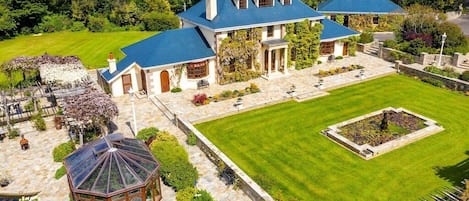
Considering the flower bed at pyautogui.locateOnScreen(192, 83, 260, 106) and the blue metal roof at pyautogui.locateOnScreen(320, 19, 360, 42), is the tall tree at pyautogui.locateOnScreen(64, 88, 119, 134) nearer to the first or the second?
the flower bed at pyautogui.locateOnScreen(192, 83, 260, 106)

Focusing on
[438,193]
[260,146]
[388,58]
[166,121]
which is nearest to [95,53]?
[166,121]

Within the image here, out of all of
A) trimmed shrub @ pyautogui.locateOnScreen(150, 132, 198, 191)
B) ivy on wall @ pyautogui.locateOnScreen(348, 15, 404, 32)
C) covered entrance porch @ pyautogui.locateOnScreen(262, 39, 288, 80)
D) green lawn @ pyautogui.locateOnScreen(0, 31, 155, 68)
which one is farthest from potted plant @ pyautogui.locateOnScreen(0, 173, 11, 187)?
ivy on wall @ pyautogui.locateOnScreen(348, 15, 404, 32)

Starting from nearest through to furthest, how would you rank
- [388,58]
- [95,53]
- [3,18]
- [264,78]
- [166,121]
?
[166,121]
[264,78]
[388,58]
[95,53]
[3,18]

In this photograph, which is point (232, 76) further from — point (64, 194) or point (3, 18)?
point (3, 18)

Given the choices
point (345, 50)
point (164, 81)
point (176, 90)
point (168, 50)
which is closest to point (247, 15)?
point (168, 50)

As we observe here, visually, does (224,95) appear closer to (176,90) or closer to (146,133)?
(176,90)

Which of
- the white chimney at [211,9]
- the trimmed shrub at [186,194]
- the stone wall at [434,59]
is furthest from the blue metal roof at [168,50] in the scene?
the stone wall at [434,59]
